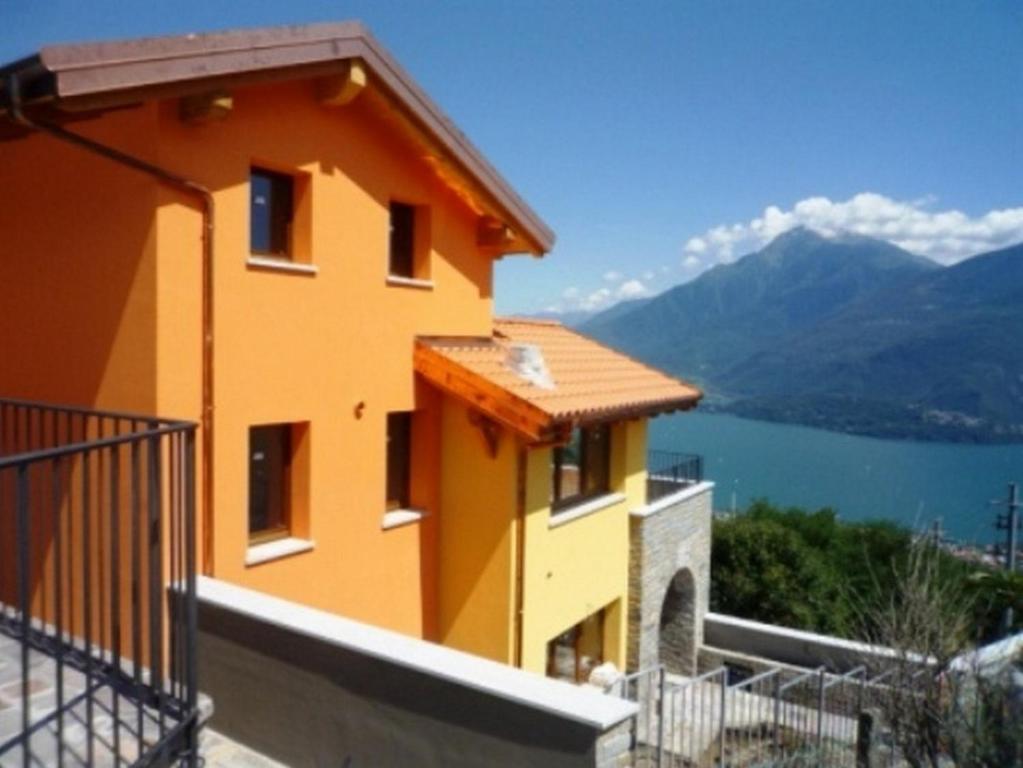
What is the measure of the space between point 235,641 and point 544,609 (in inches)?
229

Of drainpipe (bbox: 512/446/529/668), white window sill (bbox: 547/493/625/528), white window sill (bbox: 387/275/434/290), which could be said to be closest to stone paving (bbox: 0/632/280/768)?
white window sill (bbox: 387/275/434/290)

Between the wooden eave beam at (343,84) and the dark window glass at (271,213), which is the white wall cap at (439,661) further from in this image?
the wooden eave beam at (343,84)

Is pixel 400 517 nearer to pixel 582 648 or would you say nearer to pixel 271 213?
pixel 271 213

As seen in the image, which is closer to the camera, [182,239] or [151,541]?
[151,541]

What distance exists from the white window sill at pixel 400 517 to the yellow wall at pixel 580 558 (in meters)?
1.47

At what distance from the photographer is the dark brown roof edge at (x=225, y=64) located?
5.86 m

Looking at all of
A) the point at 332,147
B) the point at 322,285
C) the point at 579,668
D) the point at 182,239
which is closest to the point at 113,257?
the point at 182,239

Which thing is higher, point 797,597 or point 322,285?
point 322,285

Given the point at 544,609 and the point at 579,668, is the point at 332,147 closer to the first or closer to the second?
the point at 544,609

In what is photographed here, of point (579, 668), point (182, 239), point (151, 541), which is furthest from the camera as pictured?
point (579, 668)

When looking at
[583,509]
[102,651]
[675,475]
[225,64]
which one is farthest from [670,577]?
[102,651]

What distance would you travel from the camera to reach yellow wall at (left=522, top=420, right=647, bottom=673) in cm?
1082

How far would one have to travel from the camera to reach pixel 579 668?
13.9 metres

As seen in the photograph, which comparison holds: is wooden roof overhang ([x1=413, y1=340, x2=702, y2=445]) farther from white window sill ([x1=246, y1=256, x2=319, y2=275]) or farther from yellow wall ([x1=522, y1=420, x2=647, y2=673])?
white window sill ([x1=246, y1=256, x2=319, y2=275])
